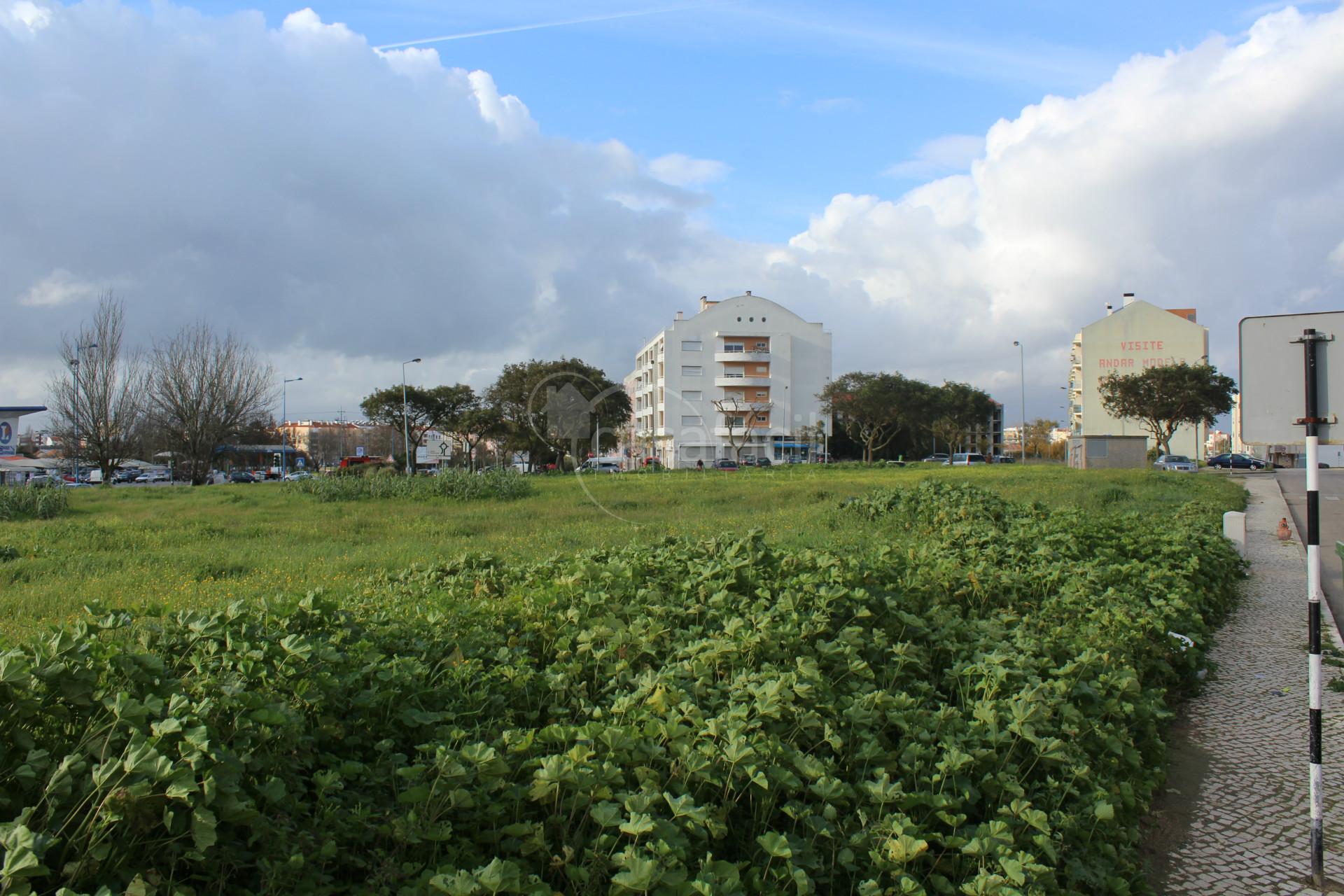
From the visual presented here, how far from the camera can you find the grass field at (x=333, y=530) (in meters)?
→ 7.65

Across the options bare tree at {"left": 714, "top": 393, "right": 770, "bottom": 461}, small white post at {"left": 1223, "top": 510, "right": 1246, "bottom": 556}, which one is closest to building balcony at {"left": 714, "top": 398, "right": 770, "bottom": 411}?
bare tree at {"left": 714, "top": 393, "right": 770, "bottom": 461}

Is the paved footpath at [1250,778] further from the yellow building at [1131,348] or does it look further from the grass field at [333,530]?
the yellow building at [1131,348]

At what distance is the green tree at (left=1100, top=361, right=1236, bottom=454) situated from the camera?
48969mm

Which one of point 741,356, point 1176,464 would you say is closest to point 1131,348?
point 1176,464

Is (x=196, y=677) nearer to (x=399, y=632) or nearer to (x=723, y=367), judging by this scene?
(x=399, y=632)

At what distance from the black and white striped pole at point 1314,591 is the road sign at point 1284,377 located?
0.03 metres

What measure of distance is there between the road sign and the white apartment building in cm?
5970

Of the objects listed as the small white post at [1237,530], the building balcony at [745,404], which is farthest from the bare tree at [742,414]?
the small white post at [1237,530]

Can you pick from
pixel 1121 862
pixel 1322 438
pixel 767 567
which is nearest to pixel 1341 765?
pixel 1322 438

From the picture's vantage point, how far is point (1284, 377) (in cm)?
443

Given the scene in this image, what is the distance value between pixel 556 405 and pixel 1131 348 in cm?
5111

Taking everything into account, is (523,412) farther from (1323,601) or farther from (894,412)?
(1323,601)

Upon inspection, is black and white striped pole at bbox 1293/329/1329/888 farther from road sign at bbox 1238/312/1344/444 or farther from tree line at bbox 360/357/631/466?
tree line at bbox 360/357/631/466

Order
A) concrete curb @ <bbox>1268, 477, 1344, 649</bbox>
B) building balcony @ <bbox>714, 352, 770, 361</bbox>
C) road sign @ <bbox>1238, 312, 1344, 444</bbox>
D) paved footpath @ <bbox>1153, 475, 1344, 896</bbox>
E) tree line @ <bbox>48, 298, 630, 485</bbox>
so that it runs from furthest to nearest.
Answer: building balcony @ <bbox>714, 352, 770, 361</bbox>
tree line @ <bbox>48, 298, 630, 485</bbox>
concrete curb @ <bbox>1268, 477, 1344, 649</bbox>
road sign @ <bbox>1238, 312, 1344, 444</bbox>
paved footpath @ <bbox>1153, 475, 1344, 896</bbox>
